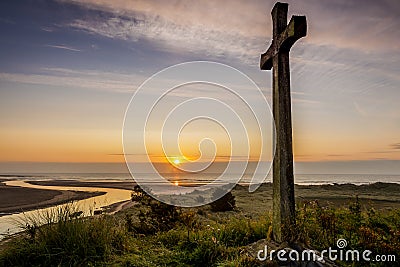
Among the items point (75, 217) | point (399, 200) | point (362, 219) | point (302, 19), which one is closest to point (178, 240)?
point (75, 217)

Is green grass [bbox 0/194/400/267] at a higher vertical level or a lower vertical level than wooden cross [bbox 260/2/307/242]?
lower

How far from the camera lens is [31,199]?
26453mm

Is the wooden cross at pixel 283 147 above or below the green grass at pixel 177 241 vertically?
above

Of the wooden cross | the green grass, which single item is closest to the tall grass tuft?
the green grass

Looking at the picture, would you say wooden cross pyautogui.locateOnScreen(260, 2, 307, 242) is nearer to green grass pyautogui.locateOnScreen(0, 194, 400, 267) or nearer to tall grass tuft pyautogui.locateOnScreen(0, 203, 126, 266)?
green grass pyautogui.locateOnScreen(0, 194, 400, 267)

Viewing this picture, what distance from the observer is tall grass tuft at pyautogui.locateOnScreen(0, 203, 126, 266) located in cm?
752

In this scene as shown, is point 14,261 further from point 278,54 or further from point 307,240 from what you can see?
point 278,54

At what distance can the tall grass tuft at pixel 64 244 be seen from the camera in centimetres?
752

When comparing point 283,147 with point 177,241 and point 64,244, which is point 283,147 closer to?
point 177,241

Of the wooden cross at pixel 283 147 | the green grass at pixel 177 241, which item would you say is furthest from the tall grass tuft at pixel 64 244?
the wooden cross at pixel 283 147

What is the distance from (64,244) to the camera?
772 centimetres

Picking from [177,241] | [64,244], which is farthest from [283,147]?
[64,244]

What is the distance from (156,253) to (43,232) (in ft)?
7.92

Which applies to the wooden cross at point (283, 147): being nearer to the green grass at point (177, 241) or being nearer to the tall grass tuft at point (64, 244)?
the green grass at point (177, 241)
